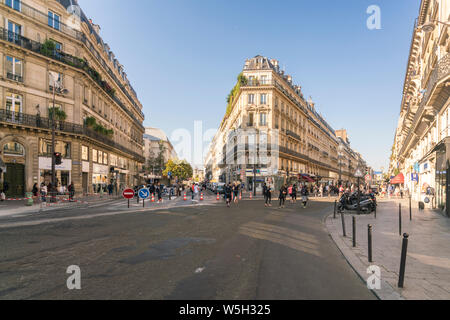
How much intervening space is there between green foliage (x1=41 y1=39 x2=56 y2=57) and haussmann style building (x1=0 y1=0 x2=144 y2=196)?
0.25ft

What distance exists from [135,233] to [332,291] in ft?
20.8

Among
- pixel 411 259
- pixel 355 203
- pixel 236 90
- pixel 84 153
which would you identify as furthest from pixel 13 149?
pixel 236 90

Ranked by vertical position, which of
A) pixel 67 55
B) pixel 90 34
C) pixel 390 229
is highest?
pixel 90 34

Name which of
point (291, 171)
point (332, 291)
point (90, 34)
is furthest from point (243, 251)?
point (291, 171)

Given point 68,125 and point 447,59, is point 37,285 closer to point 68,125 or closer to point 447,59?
point 447,59

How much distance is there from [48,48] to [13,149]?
9526 mm

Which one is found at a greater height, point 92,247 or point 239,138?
point 239,138

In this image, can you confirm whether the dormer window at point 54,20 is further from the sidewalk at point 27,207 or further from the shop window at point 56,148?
the sidewalk at point 27,207

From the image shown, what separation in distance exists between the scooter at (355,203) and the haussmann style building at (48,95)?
19856 millimetres

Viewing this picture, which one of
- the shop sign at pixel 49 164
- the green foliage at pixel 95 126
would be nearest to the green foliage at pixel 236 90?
the green foliage at pixel 95 126

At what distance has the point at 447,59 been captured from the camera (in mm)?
13062

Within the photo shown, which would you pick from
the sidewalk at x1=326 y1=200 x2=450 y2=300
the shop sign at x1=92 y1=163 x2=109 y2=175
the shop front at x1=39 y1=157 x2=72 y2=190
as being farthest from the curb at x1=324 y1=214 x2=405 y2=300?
the shop sign at x1=92 y1=163 x2=109 y2=175

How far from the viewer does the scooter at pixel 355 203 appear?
54.7 feet

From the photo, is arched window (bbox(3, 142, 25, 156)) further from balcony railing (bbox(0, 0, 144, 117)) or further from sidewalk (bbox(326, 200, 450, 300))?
sidewalk (bbox(326, 200, 450, 300))
